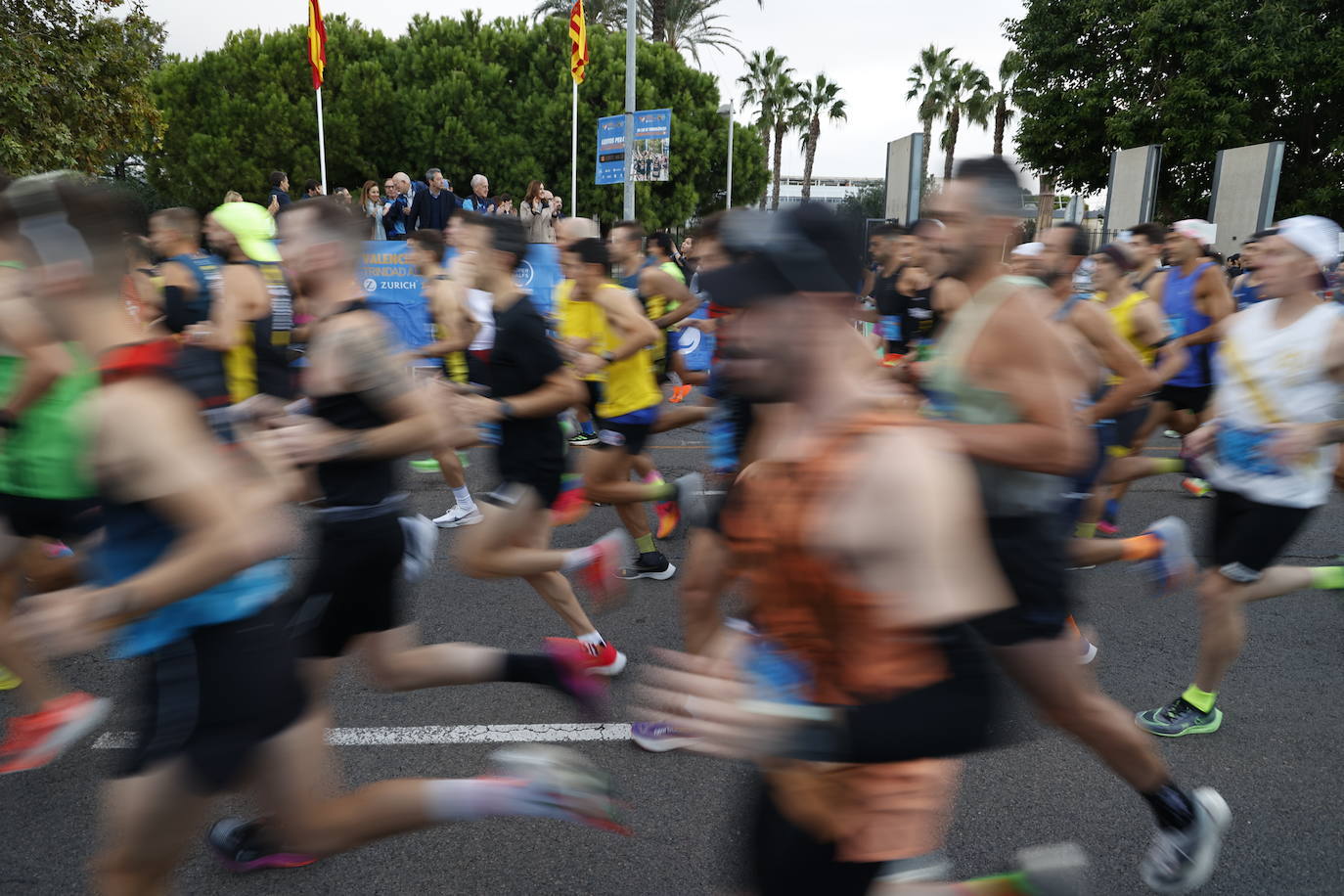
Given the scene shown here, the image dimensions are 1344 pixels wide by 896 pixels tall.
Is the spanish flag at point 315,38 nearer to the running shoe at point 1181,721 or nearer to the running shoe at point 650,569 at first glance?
the running shoe at point 650,569

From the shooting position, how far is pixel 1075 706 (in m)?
2.52

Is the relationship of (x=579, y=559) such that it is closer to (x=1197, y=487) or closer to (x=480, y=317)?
(x=480, y=317)

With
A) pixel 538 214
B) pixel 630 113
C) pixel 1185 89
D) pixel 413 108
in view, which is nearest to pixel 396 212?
pixel 538 214

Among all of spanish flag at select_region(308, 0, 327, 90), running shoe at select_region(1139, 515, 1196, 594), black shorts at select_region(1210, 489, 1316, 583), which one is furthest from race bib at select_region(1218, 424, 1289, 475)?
spanish flag at select_region(308, 0, 327, 90)

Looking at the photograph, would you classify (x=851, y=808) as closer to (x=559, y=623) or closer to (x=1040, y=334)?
(x=1040, y=334)

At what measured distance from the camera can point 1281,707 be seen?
3.98 metres

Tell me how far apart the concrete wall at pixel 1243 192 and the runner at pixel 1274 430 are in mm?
15775

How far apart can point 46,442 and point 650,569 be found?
135 inches

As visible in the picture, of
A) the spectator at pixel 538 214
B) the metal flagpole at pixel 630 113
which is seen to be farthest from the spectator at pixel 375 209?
the metal flagpole at pixel 630 113

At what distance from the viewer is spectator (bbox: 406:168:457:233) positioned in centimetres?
1234

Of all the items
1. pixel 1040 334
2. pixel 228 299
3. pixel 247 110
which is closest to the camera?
pixel 1040 334

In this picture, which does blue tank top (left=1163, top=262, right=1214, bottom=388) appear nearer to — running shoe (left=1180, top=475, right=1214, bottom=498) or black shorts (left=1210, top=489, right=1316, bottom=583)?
running shoe (left=1180, top=475, right=1214, bottom=498)

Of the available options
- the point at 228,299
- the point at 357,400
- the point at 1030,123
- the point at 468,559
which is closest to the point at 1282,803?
the point at 468,559

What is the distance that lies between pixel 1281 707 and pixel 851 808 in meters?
3.43
